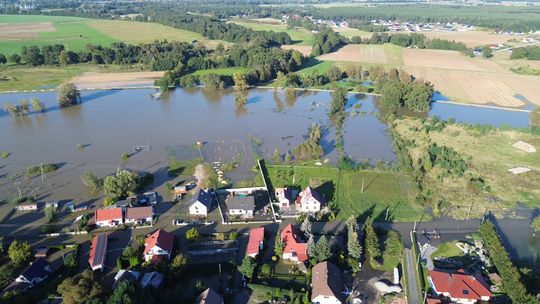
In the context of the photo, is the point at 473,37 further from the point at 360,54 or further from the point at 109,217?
the point at 109,217

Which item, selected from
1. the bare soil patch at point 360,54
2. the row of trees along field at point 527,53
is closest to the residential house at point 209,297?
the bare soil patch at point 360,54

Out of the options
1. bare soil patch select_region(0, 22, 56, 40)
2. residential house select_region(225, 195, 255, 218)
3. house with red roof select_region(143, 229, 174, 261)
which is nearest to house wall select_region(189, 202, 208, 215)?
residential house select_region(225, 195, 255, 218)

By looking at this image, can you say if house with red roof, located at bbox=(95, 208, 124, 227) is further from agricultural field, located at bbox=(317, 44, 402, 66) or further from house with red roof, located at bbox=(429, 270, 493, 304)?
agricultural field, located at bbox=(317, 44, 402, 66)

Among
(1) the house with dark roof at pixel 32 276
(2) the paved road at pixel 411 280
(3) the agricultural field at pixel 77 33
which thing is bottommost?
A: (2) the paved road at pixel 411 280

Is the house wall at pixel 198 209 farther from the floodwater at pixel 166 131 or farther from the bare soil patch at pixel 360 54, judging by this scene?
the bare soil patch at pixel 360 54

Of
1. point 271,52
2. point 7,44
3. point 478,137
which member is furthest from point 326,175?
point 7,44

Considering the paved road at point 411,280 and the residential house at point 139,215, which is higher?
the residential house at point 139,215
